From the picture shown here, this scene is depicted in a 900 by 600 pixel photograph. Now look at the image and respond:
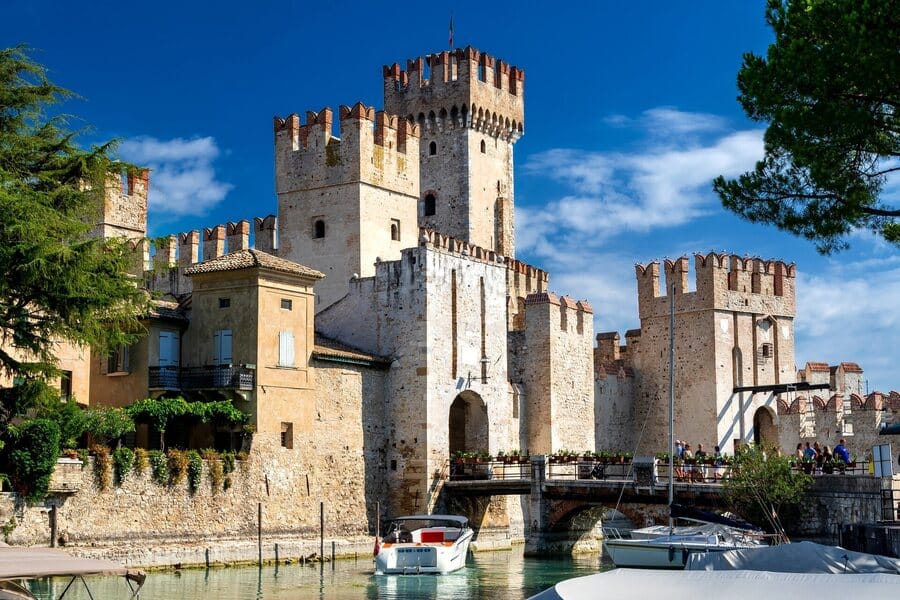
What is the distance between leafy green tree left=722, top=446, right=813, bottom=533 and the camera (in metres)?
30.6

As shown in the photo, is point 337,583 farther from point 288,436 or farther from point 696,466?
point 696,466

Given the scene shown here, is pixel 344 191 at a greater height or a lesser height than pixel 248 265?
greater

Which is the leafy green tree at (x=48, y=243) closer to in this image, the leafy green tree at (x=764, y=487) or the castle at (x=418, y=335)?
the castle at (x=418, y=335)

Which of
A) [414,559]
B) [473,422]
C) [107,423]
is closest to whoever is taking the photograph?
[107,423]

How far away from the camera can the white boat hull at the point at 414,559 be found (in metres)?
32.1

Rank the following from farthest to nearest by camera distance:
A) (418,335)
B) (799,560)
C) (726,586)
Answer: (418,335)
(799,560)
(726,586)

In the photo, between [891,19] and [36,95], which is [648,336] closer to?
[36,95]

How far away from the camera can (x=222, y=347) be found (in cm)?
3506

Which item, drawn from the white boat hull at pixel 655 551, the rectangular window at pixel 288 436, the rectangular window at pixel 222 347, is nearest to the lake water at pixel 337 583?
the white boat hull at pixel 655 551

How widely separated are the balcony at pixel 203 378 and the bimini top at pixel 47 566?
15.4 metres

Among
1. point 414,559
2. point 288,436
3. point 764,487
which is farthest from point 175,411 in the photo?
point 764,487

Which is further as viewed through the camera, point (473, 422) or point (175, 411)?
point (473, 422)

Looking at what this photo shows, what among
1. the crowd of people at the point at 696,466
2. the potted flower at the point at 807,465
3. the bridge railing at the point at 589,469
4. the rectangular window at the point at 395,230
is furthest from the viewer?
the rectangular window at the point at 395,230

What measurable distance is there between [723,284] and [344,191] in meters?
13.6
